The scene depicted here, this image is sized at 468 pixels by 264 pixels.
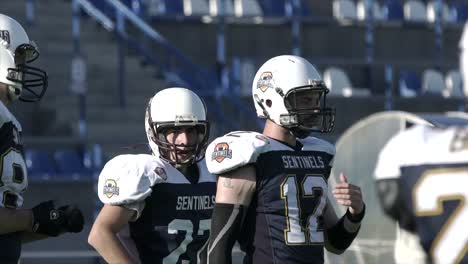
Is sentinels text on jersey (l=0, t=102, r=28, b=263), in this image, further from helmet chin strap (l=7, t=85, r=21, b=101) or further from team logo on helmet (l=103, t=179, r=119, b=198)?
team logo on helmet (l=103, t=179, r=119, b=198)

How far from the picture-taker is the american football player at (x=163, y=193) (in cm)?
461

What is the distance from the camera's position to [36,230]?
181 inches

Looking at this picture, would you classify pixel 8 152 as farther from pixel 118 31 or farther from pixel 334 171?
pixel 118 31

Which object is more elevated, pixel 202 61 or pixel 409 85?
pixel 202 61

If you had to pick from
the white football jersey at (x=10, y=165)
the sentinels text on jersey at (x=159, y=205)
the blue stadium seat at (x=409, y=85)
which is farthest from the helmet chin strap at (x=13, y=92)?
the blue stadium seat at (x=409, y=85)

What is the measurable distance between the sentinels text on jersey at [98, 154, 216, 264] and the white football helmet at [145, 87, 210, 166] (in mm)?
79

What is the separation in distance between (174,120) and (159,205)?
353 mm

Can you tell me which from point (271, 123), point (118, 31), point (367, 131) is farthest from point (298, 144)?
point (118, 31)

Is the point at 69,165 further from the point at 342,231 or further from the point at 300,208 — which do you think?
the point at 300,208

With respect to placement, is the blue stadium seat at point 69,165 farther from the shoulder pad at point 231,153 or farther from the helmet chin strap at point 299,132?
the shoulder pad at point 231,153

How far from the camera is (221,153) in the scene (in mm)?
4426

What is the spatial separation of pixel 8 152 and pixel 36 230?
0.99ft

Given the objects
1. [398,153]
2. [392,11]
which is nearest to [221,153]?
[398,153]

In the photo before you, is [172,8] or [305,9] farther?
[305,9]
